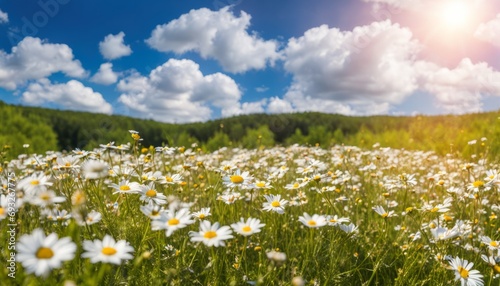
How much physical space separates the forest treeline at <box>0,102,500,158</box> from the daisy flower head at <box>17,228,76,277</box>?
503 centimetres

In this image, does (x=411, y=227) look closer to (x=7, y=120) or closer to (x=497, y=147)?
(x=497, y=147)

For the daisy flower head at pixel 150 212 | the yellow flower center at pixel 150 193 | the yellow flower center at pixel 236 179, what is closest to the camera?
the daisy flower head at pixel 150 212

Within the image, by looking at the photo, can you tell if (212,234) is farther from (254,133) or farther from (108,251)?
(254,133)

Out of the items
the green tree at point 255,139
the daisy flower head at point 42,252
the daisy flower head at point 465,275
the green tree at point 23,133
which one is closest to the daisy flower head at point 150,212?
the daisy flower head at point 42,252

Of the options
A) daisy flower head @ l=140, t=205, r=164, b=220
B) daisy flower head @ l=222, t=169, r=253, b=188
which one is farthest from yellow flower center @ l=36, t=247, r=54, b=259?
daisy flower head @ l=222, t=169, r=253, b=188

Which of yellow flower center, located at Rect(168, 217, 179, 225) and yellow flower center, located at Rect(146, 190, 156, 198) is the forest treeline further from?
yellow flower center, located at Rect(168, 217, 179, 225)

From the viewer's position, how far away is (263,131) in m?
13.7

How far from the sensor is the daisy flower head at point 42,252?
3.58 ft

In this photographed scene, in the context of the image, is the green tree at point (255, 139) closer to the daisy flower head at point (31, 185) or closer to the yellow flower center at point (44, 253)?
the daisy flower head at point (31, 185)

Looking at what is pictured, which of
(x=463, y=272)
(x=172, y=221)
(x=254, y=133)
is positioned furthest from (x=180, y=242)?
(x=254, y=133)

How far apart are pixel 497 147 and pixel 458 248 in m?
6.28

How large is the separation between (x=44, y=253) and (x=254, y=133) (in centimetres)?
1223

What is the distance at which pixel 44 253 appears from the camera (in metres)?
1.13

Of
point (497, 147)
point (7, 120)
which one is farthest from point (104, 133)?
point (497, 147)
